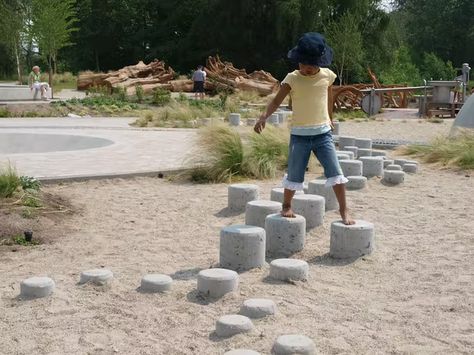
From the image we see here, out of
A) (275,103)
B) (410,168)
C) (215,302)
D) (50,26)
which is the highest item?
(50,26)

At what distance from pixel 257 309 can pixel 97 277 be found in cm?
115

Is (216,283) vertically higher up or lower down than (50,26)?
lower down

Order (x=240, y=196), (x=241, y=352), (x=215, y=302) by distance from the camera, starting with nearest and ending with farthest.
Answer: (x=241, y=352)
(x=215, y=302)
(x=240, y=196)

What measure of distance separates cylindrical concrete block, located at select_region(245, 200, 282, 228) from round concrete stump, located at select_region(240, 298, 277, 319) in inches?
73.5

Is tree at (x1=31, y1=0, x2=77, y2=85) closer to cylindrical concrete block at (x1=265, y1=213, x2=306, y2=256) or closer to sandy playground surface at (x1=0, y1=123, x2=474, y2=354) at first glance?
sandy playground surface at (x1=0, y1=123, x2=474, y2=354)

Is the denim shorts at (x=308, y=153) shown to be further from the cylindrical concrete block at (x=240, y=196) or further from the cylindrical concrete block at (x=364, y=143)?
the cylindrical concrete block at (x=364, y=143)

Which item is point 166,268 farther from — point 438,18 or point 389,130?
point 438,18

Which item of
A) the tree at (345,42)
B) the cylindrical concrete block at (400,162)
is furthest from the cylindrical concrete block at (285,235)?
the tree at (345,42)

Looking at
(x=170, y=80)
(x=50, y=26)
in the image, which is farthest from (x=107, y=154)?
(x=50, y=26)

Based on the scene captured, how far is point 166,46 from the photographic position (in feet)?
153

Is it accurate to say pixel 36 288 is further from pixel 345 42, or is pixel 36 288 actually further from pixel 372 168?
pixel 345 42

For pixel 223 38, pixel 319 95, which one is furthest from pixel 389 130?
→ pixel 223 38

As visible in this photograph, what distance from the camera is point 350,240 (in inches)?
199

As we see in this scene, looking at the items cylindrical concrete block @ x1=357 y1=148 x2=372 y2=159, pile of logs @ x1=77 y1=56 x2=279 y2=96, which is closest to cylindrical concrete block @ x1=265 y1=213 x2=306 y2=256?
cylindrical concrete block @ x1=357 y1=148 x2=372 y2=159
